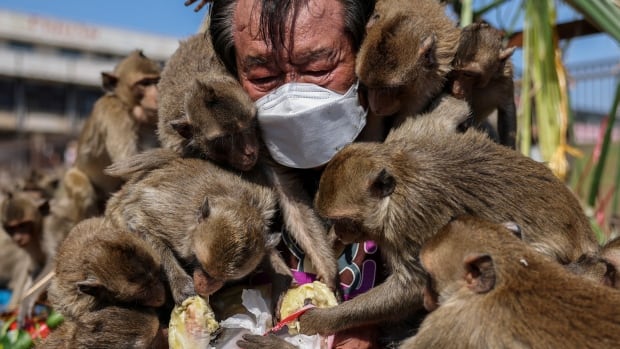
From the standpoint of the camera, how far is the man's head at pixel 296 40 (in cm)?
289

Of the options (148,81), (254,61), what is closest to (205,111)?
(254,61)

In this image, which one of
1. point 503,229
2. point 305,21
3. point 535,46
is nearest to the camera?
point 503,229

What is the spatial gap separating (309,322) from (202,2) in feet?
5.39

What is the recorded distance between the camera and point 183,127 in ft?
11.3

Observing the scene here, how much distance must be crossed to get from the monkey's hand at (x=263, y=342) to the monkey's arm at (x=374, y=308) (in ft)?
0.32

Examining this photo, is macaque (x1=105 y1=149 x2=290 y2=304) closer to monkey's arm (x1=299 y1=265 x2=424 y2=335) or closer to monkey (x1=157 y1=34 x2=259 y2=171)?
monkey (x1=157 y1=34 x2=259 y2=171)

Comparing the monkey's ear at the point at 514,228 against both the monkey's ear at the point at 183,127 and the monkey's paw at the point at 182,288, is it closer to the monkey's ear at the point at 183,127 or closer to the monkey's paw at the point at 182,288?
the monkey's paw at the point at 182,288

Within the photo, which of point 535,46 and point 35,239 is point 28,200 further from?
point 535,46

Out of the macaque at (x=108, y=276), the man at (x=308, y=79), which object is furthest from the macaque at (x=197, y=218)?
the man at (x=308, y=79)

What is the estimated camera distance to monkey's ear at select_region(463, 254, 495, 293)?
6.77 ft

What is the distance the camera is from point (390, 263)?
2.64 meters

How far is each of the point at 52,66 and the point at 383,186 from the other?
35210 mm

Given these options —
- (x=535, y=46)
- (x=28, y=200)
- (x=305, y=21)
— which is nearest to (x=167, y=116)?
(x=305, y=21)

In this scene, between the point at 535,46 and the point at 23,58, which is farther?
the point at 23,58
